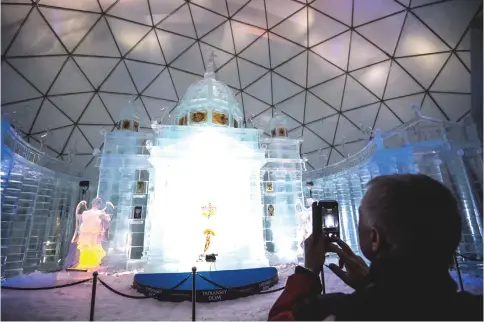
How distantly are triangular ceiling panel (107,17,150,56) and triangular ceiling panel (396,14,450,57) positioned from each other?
1569 cm

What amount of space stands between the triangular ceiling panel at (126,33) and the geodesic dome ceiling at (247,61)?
7 centimetres

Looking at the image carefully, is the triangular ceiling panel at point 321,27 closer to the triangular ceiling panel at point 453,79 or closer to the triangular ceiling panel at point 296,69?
the triangular ceiling panel at point 296,69

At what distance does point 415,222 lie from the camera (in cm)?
125

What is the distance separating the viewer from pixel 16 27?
46.9 ft

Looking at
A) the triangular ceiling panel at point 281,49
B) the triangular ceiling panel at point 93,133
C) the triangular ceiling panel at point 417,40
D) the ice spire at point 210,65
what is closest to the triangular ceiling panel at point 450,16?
the triangular ceiling panel at point 417,40

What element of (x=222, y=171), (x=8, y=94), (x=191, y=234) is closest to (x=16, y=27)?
(x=8, y=94)

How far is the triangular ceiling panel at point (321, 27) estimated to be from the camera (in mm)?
15523

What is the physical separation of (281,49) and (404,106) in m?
9.41

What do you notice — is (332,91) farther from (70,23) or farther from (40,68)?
(40,68)

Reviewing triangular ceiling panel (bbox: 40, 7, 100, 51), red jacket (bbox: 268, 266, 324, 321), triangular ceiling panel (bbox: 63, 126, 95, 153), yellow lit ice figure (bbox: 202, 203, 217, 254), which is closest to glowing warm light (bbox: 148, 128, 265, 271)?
yellow lit ice figure (bbox: 202, 203, 217, 254)

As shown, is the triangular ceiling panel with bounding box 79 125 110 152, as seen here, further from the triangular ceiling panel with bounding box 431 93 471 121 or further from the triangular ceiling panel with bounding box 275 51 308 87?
the triangular ceiling panel with bounding box 431 93 471 121

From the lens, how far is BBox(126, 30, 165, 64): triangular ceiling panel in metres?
17.0

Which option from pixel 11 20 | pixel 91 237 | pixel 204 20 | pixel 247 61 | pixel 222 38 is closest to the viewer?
pixel 91 237

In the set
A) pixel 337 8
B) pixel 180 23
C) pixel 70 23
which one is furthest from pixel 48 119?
pixel 337 8
